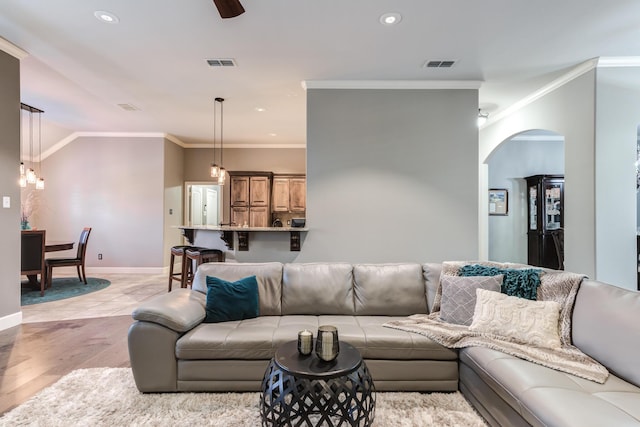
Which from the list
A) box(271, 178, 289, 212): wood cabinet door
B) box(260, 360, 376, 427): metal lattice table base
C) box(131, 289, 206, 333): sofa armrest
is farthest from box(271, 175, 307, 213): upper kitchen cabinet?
box(260, 360, 376, 427): metal lattice table base

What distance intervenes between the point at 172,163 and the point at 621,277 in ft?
25.2

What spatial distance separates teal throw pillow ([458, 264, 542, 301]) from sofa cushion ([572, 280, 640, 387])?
261 millimetres

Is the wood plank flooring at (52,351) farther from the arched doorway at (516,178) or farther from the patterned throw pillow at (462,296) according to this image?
the arched doorway at (516,178)

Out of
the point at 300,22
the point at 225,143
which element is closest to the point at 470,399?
the point at 300,22

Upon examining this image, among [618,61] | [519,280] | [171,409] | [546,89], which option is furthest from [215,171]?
[618,61]

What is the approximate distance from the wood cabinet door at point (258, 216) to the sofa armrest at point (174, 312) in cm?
451

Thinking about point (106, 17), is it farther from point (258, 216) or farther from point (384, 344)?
point (258, 216)

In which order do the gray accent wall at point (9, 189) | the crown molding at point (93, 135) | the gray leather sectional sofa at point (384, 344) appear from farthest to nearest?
the crown molding at point (93, 135) < the gray accent wall at point (9, 189) < the gray leather sectional sofa at point (384, 344)

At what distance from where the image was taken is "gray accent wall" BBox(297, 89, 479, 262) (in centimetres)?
402

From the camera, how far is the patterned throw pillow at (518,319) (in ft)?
6.57

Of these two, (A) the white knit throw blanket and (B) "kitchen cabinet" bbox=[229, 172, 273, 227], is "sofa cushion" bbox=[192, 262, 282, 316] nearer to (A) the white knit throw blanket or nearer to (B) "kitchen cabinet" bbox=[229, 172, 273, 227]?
(A) the white knit throw blanket

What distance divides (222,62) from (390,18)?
72.2 inches

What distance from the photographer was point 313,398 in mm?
1534

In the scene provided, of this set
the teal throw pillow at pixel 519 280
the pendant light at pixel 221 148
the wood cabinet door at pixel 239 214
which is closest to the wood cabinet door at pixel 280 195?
the wood cabinet door at pixel 239 214
